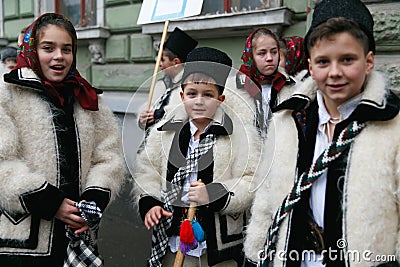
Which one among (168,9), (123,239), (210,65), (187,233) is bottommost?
(123,239)

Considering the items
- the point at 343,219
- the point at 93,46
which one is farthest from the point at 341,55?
the point at 93,46

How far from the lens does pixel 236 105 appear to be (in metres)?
1.97

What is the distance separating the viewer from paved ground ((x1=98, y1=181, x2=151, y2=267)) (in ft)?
12.0

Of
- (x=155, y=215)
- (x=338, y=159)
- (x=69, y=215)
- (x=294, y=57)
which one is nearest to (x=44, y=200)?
(x=69, y=215)

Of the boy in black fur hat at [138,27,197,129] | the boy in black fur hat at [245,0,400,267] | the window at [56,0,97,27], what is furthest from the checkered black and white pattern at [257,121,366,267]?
the window at [56,0,97,27]

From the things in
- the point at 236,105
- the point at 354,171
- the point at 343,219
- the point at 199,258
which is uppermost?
the point at 236,105

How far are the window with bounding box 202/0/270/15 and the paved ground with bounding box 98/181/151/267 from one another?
2495 millimetres

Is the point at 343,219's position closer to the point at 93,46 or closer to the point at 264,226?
the point at 264,226

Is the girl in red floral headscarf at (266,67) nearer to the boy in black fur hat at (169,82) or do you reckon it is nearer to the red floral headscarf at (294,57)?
the red floral headscarf at (294,57)

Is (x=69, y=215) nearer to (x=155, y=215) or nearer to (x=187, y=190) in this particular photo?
(x=155, y=215)

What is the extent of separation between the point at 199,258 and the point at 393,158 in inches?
41.8

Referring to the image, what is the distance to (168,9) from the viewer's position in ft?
8.33

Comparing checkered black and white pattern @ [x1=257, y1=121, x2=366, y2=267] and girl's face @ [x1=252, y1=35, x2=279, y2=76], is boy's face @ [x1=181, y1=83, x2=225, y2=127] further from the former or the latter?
girl's face @ [x1=252, y1=35, x2=279, y2=76]

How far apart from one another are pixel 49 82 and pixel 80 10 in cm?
541
